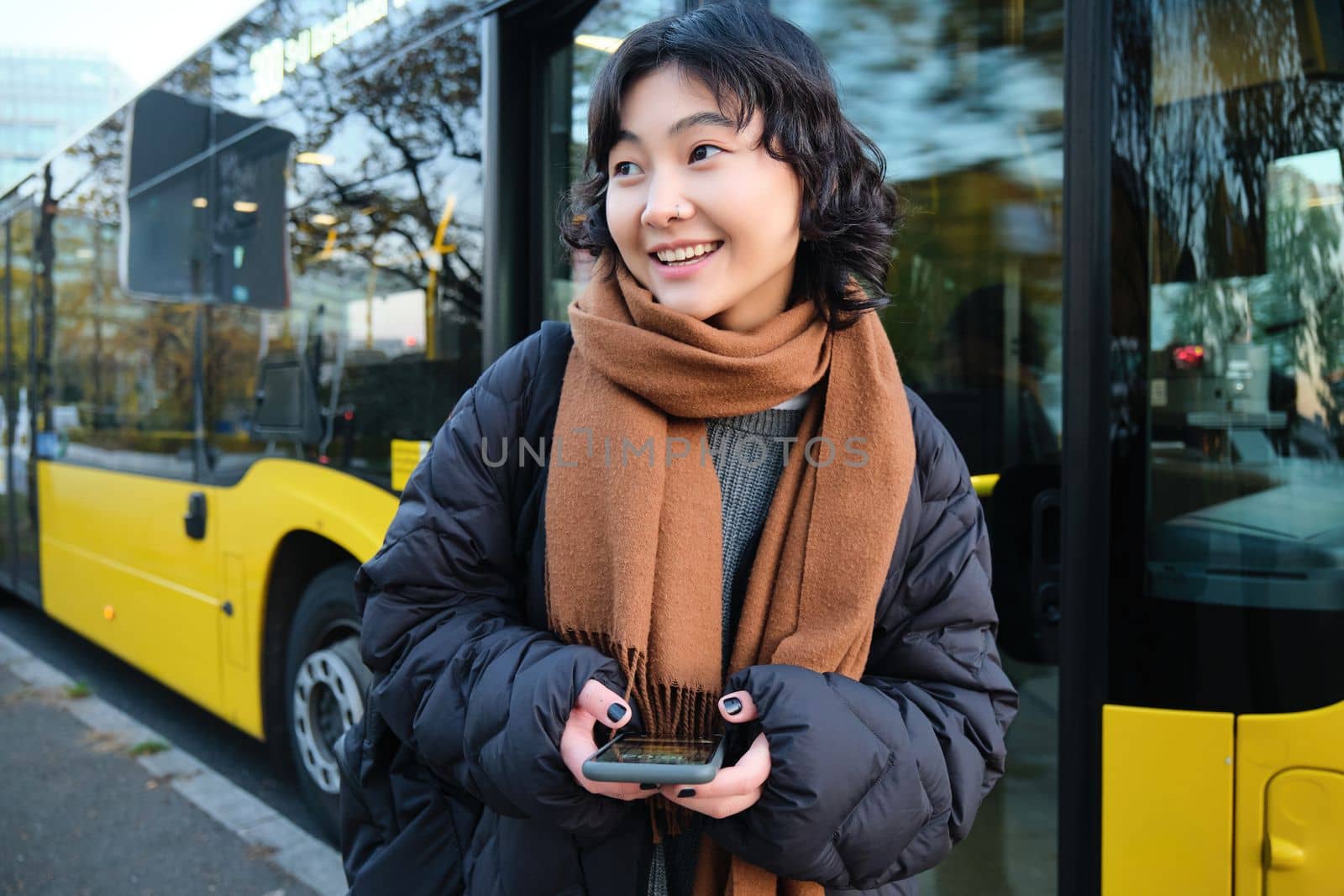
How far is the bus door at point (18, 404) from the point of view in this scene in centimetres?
649

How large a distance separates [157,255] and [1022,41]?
12.3 feet

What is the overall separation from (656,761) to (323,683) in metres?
2.89

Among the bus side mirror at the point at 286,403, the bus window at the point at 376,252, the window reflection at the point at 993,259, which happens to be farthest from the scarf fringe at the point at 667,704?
the bus side mirror at the point at 286,403

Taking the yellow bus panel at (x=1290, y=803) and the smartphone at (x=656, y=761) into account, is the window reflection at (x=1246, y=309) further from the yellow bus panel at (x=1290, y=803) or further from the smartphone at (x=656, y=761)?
the smartphone at (x=656, y=761)

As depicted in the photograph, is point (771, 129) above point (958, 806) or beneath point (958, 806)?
above

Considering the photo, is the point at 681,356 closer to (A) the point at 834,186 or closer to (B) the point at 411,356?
(A) the point at 834,186

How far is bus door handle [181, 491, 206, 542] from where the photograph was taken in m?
4.20

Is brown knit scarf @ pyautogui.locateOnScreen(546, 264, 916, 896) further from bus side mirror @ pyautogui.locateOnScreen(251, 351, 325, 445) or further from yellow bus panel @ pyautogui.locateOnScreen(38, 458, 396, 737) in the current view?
bus side mirror @ pyautogui.locateOnScreen(251, 351, 325, 445)

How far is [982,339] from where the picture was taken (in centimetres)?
291

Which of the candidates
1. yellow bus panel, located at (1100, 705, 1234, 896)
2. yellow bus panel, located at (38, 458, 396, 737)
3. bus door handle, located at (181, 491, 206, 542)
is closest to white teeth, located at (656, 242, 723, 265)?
yellow bus panel, located at (1100, 705, 1234, 896)

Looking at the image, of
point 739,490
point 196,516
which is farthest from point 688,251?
point 196,516

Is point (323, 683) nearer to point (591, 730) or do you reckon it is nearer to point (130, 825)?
point (130, 825)

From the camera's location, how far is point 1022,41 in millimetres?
2898

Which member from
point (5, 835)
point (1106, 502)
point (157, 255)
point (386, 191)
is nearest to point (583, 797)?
point (1106, 502)
